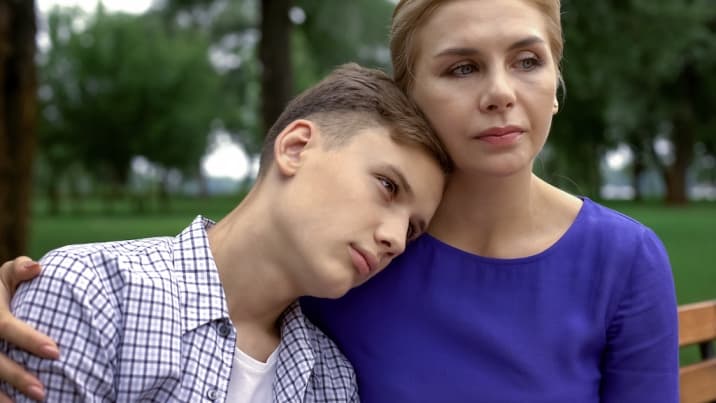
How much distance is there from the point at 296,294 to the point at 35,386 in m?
0.64

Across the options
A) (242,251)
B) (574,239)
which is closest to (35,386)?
(242,251)

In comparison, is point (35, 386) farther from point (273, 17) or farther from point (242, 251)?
point (273, 17)

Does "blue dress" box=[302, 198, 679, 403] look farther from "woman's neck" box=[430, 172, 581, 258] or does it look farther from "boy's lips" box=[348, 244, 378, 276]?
"boy's lips" box=[348, 244, 378, 276]

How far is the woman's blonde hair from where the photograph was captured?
6.42ft

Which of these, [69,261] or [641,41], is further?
[641,41]

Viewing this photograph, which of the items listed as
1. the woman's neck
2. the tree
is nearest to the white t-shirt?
the woman's neck

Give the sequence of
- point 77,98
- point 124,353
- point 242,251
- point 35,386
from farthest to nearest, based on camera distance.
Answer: point 77,98 < point 242,251 < point 124,353 < point 35,386

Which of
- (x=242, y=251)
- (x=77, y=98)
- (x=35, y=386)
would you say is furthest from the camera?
(x=77, y=98)

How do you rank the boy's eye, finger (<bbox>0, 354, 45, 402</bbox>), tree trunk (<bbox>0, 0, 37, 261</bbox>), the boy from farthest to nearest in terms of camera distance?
tree trunk (<bbox>0, 0, 37, 261</bbox>), the boy's eye, the boy, finger (<bbox>0, 354, 45, 402</bbox>)

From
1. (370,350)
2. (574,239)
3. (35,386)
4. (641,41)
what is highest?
(641,41)

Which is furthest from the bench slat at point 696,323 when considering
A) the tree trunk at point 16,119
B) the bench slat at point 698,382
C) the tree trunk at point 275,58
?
the tree trunk at point 275,58

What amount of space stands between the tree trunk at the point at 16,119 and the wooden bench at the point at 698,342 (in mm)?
5187

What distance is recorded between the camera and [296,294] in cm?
197

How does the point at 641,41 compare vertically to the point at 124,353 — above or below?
above
